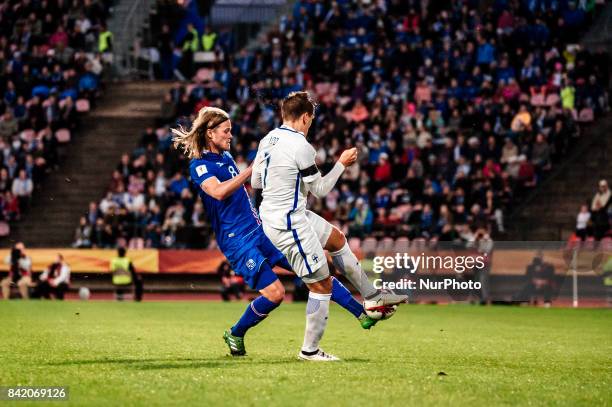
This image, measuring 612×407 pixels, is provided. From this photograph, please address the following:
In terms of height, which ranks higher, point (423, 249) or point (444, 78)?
point (444, 78)

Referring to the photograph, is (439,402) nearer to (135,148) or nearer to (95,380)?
(95,380)

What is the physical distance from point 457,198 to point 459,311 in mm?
5441

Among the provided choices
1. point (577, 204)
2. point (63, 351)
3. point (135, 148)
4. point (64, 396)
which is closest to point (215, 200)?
point (63, 351)

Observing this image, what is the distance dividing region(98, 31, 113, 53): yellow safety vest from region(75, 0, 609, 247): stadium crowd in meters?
4.17

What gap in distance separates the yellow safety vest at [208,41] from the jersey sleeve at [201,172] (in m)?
26.7

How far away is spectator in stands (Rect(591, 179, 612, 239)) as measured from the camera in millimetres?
25672

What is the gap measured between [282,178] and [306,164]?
322 millimetres

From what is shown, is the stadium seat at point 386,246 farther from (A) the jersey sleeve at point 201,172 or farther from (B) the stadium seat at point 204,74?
(A) the jersey sleeve at point 201,172

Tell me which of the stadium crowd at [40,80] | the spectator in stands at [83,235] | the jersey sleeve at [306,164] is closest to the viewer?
the jersey sleeve at [306,164]

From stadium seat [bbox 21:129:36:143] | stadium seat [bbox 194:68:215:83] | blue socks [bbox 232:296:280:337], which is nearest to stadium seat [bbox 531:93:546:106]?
stadium seat [bbox 194:68:215:83]

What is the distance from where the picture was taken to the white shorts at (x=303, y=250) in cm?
1062

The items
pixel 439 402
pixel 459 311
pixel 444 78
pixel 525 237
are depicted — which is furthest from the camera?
pixel 444 78

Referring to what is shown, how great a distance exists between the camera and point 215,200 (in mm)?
11211

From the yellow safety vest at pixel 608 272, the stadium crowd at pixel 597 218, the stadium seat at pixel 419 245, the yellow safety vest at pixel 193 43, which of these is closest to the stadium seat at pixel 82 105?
the yellow safety vest at pixel 193 43
